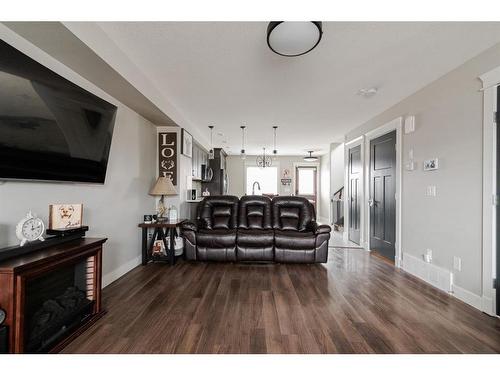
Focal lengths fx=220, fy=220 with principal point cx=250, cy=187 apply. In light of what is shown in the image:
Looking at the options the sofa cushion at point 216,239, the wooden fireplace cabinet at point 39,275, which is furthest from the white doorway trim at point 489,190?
the wooden fireplace cabinet at point 39,275

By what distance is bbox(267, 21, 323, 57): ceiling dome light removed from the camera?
157cm

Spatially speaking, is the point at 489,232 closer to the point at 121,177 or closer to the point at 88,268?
the point at 88,268

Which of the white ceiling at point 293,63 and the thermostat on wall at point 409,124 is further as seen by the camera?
the thermostat on wall at point 409,124

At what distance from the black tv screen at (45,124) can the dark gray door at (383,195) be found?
3.99 metres

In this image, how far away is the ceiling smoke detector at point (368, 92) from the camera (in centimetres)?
295

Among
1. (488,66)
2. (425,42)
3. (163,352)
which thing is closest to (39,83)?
(163,352)

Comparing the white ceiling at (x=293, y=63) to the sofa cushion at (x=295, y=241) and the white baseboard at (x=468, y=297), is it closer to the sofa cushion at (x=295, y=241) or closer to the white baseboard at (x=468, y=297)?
the sofa cushion at (x=295, y=241)

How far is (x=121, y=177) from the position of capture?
9.39ft

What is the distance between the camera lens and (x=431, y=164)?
2.71 m

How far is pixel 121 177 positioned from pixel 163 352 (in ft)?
7.05

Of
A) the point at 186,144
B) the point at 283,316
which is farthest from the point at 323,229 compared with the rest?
the point at 186,144
